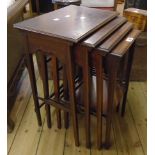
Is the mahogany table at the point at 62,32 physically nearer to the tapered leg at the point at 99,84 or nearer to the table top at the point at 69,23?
the table top at the point at 69,23

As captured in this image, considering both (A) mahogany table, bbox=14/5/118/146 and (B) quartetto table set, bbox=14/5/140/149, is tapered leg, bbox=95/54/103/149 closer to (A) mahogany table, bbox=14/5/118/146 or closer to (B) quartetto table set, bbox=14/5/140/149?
(B) quartetto table set, bbox=14/5/140/149

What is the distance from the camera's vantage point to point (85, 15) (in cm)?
126

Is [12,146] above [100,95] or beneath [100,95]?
→ beneath

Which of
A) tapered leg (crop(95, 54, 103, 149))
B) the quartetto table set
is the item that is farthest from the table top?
tapered leg (crop(95, 54, 103, 149))

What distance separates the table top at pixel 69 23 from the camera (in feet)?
3.32

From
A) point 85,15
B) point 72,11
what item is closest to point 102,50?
point 85,15

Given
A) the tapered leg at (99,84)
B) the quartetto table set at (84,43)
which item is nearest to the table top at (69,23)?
the quartetto table set at (84,43)

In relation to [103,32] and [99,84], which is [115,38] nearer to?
[103,32]

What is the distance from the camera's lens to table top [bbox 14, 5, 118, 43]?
39.9 inches

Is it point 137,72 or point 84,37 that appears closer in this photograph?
point 84,37

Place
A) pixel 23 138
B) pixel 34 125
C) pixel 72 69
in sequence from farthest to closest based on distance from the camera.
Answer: pixel 34 125 → pixel 23 138 → pixel 72 69

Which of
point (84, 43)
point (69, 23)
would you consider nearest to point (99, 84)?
point (84, 43)

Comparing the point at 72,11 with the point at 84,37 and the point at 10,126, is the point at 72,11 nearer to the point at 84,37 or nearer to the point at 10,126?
the point at 84,37

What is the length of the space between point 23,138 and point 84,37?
911mm
